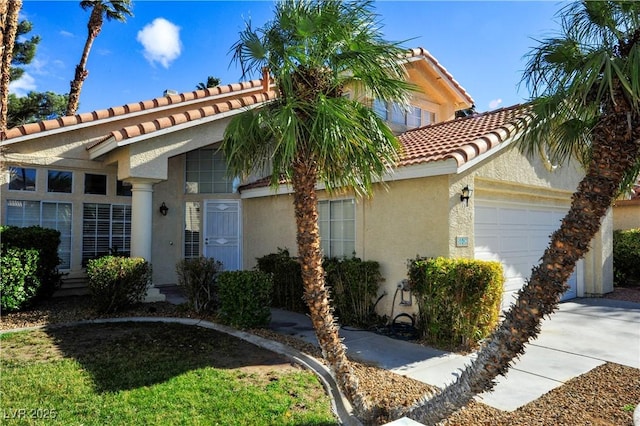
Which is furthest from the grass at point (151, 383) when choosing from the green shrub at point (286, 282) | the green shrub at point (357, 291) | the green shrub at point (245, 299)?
the green shrub at point (286, 282)

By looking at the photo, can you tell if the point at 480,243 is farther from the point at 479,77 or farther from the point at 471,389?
the point at 471,389

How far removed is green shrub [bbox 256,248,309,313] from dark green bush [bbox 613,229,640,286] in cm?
1326

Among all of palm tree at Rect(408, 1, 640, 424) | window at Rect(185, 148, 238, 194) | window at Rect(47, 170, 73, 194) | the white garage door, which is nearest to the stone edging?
palm tree at Rect(408, 1, 640, 424)

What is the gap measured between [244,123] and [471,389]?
4.32 meters

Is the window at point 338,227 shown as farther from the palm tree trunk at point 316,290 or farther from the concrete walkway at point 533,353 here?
the palm tree trunk at point 316,290

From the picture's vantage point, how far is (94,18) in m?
20.3

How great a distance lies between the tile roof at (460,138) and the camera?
8961mm

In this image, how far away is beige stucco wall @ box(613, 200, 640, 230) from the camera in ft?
59.8

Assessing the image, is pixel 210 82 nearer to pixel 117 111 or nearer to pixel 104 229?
pixel 117 111

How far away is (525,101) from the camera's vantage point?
543 centimetres

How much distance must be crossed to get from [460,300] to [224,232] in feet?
31.8

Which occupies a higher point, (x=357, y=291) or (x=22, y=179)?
(x=22, y=179)

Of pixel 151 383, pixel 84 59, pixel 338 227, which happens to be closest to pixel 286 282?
pixel 338 227

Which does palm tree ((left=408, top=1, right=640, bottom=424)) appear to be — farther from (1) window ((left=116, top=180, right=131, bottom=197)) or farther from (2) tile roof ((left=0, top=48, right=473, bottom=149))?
(1) window ((left=116, top=180, right=131, bottom=197))
